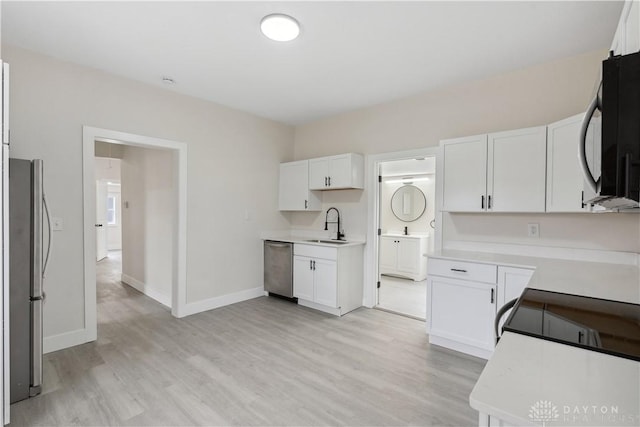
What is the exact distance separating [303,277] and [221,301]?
3.66 ft

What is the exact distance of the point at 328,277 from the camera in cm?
388

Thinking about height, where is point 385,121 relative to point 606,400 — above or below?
above

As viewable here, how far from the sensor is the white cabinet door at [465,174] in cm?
292

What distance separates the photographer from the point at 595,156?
0.99m

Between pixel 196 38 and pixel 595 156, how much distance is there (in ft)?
8.68

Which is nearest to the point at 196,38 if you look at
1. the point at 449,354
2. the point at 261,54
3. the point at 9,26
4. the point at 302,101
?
the point at 261,54

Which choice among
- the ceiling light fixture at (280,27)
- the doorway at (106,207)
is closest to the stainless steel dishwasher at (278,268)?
the ceiling light fixture at (280,27)

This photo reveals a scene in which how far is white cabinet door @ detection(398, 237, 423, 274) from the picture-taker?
5723 mm

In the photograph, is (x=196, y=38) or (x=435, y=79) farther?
(x=435, y=79)

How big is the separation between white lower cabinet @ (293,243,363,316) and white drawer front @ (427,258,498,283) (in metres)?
1.20

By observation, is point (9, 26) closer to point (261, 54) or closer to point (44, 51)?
point (44, 51)

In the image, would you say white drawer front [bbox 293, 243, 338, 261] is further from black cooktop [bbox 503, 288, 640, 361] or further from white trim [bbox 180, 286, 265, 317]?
black cooktop [bbox 503, 288, 640, 361]

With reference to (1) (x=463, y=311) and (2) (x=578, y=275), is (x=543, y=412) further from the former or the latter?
(1) (x=463, y=311)

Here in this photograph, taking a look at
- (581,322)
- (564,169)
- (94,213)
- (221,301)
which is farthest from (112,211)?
(581,322)
